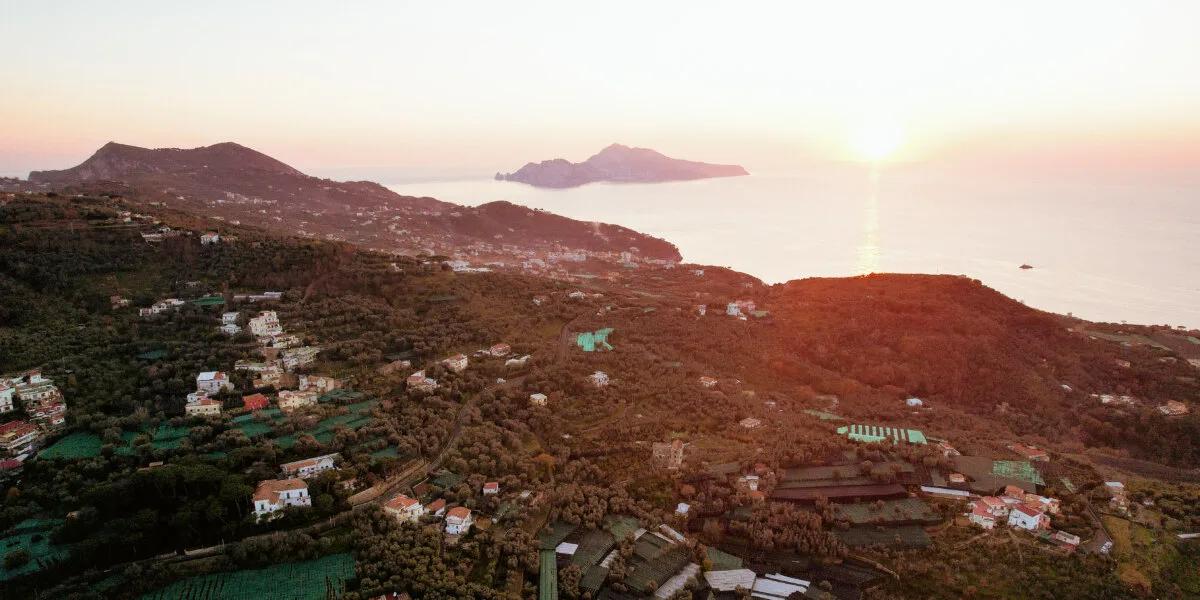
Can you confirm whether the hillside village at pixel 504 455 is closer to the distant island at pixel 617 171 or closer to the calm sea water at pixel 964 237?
the calm sea water at pixel 964 237

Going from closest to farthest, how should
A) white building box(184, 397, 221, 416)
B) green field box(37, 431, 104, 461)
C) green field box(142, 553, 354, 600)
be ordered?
green field box(142, 553, 354, 600) → green field box(37, 431, 104, 461) → white building box(184, 397, 221, 416)

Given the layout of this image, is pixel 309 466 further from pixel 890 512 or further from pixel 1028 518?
pixel 1028 518

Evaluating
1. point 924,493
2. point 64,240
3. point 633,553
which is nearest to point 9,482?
point 633,553

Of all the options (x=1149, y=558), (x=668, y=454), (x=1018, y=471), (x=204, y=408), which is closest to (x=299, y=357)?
(x=204, y=408)

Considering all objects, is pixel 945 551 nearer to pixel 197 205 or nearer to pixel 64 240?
pixel 64 240

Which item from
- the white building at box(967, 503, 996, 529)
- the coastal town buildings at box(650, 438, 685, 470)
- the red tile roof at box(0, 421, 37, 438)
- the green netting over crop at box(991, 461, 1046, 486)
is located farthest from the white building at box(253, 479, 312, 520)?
the green netting over crop at box(991, 461, 1046, 486)

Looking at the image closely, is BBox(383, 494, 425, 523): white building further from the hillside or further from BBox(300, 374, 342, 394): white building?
the hillside

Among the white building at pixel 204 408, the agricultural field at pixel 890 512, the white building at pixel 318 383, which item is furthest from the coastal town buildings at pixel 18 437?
the agricultural field at pixel 890 512
